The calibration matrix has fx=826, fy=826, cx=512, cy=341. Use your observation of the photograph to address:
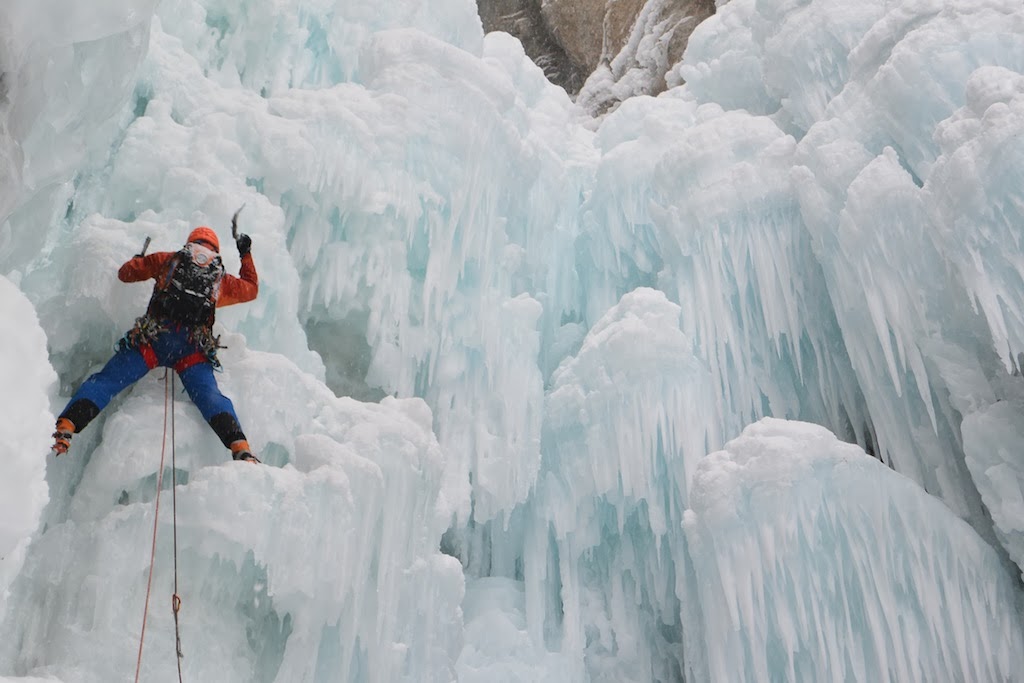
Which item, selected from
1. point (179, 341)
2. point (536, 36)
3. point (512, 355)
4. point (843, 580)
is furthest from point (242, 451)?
point (536, 36)

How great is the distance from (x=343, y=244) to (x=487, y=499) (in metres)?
2.04

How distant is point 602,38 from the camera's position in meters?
13.2

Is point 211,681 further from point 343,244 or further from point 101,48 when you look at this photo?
point 343,244

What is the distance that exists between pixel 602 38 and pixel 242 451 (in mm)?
11281

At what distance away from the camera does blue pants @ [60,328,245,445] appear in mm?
3623

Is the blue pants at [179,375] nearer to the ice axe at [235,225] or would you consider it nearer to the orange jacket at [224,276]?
the orange jacket at [224,276]

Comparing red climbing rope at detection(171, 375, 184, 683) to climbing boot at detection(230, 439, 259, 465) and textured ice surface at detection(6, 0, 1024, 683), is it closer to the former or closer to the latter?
textured ice surface at detection(6, 0, 1024, 683)

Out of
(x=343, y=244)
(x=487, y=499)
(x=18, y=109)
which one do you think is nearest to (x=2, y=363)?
(x=18, y=109)

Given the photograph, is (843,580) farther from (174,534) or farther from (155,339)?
(155,339)

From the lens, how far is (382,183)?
5805 millimetres

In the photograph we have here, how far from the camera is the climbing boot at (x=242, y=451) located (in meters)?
3.64

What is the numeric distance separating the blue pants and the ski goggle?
1.17 ft

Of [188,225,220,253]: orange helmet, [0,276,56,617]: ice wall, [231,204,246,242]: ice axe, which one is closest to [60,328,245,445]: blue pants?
[188,225,220,253]: orange helmet

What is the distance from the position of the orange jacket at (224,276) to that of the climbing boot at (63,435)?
2.56 ft
